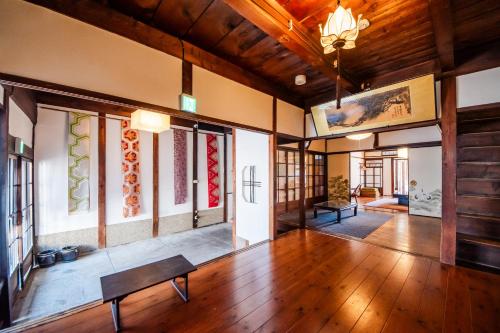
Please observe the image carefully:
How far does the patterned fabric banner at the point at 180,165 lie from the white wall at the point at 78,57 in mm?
3175

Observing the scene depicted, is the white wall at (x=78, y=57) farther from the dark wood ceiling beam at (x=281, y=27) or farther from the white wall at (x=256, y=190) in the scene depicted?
the white wall at (x=256, y=190)

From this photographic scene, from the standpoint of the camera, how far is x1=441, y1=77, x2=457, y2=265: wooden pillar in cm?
243

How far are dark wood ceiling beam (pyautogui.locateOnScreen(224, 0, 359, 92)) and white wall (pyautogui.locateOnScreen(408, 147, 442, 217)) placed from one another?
17.5 feet

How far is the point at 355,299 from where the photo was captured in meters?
1.81

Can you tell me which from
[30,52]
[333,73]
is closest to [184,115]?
[30,52]

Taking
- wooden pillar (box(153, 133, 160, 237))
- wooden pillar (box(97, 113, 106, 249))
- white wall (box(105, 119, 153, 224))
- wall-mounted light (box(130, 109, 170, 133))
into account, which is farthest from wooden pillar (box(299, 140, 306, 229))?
wooden pillar (box(97, 113, 106, 249))

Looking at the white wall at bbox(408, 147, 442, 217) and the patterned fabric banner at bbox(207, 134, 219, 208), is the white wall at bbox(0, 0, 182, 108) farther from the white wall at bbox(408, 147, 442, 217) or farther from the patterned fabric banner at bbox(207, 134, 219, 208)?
the white wall at bbox(408, 147, 442, 217)

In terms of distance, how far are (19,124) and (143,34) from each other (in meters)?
2.24

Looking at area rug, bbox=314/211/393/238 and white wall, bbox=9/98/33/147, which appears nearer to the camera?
white wall, bbox=9/98/33/147

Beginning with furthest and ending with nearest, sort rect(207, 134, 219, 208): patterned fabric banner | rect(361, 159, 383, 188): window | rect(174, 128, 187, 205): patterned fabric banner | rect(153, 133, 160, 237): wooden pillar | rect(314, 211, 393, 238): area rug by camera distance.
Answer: rect(361, 159, 383, 188): window < rect(207, 134, 219, 208): patterned fabric banner < rect(174, 128, 187, 205): patterned fabric banner < rect(153, 133, 160, 237): wooden pillar < rect(314, 211, 393, 238): area rug

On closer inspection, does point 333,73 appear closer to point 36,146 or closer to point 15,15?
point 15,15

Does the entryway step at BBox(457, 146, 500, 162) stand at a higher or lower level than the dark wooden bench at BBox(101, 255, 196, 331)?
higher

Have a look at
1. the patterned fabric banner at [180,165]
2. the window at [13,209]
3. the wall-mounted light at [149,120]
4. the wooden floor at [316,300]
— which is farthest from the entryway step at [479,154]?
the window at [13,209]

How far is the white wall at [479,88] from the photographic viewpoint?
86.4 inches
